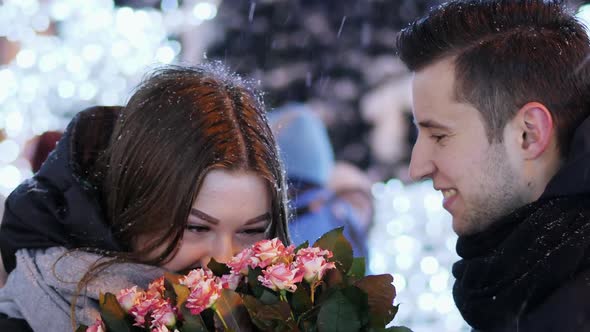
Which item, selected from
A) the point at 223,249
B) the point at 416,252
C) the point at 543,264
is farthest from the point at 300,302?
the point at 416,252

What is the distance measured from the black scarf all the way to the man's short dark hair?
0.70 feet

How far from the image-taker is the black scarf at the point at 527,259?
6.67 ft

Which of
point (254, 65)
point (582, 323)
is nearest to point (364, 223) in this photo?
point (254, 65)

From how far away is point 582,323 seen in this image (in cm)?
195

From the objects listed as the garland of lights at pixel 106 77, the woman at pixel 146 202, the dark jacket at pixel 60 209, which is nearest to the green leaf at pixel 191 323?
the woman at pixel 146 202

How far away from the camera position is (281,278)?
1721 mm

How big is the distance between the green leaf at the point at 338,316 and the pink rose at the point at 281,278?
0.22 ft

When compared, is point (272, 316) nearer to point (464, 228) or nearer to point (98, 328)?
point (98, 328)

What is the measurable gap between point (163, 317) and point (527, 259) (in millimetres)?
814

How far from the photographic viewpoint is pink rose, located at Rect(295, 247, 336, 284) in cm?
175

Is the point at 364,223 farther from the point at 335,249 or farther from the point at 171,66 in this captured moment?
the point at 335,249

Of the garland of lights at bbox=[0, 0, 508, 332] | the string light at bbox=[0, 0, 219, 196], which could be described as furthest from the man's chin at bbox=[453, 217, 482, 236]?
the string light at bbox=[0, 0, 219, 196]

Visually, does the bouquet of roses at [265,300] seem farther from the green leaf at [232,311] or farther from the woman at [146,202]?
the woman at [146,202]

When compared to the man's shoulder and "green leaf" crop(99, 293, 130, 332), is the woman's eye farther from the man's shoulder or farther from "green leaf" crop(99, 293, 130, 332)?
the man's shoulder
